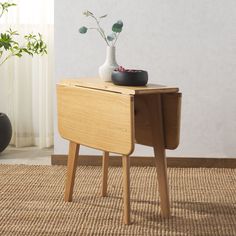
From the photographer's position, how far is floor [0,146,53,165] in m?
4.59

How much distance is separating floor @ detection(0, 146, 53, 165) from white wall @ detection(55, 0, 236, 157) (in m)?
0.71

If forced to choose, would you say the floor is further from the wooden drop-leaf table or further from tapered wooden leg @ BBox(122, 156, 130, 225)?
tapered wooden leg @ BBox(122, 156, 130, 225)

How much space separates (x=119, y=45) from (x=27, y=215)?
1.42 meters

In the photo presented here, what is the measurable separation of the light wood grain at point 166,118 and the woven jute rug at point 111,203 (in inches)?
14.1

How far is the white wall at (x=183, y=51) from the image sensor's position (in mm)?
4227

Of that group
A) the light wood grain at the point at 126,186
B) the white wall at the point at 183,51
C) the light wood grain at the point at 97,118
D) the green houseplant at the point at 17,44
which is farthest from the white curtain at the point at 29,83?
the light wood grain at the point at 126,186

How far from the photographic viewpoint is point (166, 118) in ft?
10.6

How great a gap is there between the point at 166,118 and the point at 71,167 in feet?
1.93

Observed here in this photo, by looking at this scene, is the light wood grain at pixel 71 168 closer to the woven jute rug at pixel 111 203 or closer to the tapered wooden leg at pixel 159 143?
the woven jute rug at pixel 111 203

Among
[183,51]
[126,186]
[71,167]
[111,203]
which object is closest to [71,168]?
[71,167]

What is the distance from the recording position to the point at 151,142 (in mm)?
3246

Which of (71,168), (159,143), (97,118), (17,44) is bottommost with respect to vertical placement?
(71,168)

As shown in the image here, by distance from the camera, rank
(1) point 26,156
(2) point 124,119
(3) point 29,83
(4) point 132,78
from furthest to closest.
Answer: (3) point 29,83, (1) point 26,156, (4) point 132,78, (2) point 124,119

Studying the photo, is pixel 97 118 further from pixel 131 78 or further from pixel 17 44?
pixel 17 44
